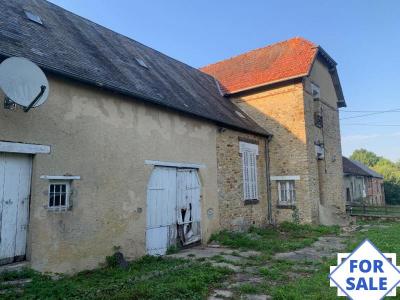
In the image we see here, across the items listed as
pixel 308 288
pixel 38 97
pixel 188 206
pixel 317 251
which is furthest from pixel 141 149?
pixel 317 251

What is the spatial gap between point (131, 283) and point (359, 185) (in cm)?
2722

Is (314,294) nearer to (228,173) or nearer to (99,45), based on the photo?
(228,173)

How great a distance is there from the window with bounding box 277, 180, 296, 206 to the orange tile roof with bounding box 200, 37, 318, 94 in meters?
4.44

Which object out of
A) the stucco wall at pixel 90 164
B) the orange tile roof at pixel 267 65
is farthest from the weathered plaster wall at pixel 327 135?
the stucco wall at pixel 90 164

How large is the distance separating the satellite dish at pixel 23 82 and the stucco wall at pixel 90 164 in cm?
38

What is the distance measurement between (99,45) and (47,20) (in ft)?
5.21

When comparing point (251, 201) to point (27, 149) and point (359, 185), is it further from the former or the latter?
point (359, 185)

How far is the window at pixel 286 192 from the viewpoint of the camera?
13.7 meters

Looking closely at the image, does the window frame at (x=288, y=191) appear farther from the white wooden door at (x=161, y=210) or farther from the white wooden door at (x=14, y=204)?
the white wooden door at (x=14, y=204)

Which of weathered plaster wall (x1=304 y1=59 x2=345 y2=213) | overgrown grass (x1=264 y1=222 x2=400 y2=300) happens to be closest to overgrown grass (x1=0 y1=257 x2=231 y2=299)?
overgrown grass (x1=264 y1=222 x2=400 y2=300)

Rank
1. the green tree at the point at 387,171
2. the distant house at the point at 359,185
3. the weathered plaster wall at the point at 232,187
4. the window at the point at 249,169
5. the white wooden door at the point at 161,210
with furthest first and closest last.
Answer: the green tree at the point at 387,171, the distant house at the point at 359,185, the window at the point at 249,169, the weathered plaster wall at the point at 232,187, the white wooden door at the point at 161,210

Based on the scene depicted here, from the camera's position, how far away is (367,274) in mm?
3111

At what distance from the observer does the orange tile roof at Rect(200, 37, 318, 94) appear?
1422cm

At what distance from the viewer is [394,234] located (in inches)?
428
